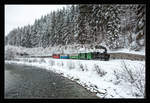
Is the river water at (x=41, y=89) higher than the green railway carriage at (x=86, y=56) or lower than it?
lower

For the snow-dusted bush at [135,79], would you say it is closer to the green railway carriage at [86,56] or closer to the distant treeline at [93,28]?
the green railway carriage at [86,56]

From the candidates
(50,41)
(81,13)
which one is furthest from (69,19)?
(50,41)

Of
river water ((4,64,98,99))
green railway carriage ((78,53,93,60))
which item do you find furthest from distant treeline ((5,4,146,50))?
river water ((4,64,98,99))

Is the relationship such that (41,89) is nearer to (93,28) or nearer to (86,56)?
(86,56)

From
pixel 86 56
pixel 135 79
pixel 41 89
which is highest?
pixel 86 56

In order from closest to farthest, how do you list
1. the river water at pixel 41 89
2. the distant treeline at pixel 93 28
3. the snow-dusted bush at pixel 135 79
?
the snow-dusted bush at pixel 135 79 → the river water at pixel 41 89 → the distant treeline at pixel 93 28

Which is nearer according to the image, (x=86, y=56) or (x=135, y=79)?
(x=135, y=79)

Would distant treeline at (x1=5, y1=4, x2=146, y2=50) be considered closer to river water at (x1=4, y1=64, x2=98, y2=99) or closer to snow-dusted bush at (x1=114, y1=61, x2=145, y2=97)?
river water at (x1=4, y1=64, x2=98, y2=99)

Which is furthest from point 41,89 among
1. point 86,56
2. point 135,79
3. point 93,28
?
point 93,28

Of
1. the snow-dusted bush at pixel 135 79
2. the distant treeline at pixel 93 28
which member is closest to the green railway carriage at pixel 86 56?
the distant treeline at pixel 93 28

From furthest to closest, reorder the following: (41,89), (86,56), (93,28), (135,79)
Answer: (93,28), (86,56), (41,89), (135,79)

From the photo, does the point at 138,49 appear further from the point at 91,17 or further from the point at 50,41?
the point at 50,41

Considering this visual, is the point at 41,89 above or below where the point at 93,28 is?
below

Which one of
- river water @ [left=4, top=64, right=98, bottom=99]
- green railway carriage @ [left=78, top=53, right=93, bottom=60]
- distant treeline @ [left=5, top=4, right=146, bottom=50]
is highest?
distant treeline @ [left=5, top=4, right=146, bottom=50]
